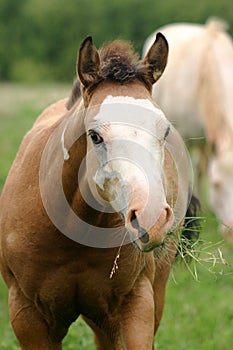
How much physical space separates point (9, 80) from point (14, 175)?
32339 mm

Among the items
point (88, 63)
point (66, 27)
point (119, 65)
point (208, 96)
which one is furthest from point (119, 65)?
point (66, 27)

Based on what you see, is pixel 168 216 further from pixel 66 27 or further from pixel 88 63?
A: pixel 66 27

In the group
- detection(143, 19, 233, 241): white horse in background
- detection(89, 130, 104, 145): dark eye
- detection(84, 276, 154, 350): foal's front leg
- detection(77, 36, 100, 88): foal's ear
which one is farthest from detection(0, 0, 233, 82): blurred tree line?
detection(89, 130, 104, 145): dark eye

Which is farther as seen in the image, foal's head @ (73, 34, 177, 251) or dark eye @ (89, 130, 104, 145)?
dark eye @ (89, 130, 104, 145)

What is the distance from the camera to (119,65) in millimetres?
3660

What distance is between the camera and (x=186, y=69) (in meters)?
10.6

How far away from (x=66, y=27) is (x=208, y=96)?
2657 cm

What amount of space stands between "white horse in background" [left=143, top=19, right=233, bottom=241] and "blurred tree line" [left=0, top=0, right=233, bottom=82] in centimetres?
2328

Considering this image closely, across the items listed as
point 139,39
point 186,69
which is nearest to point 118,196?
point 186,69

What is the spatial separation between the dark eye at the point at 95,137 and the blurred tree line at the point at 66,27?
102 feet

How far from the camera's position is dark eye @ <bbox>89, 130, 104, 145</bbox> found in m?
3.48

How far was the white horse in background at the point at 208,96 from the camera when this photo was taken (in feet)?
28.8

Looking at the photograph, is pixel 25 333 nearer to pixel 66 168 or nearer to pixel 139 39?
pixel 66 168

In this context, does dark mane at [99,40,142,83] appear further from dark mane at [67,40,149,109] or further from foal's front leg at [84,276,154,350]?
foal's front leg at [84,276,154,350]
